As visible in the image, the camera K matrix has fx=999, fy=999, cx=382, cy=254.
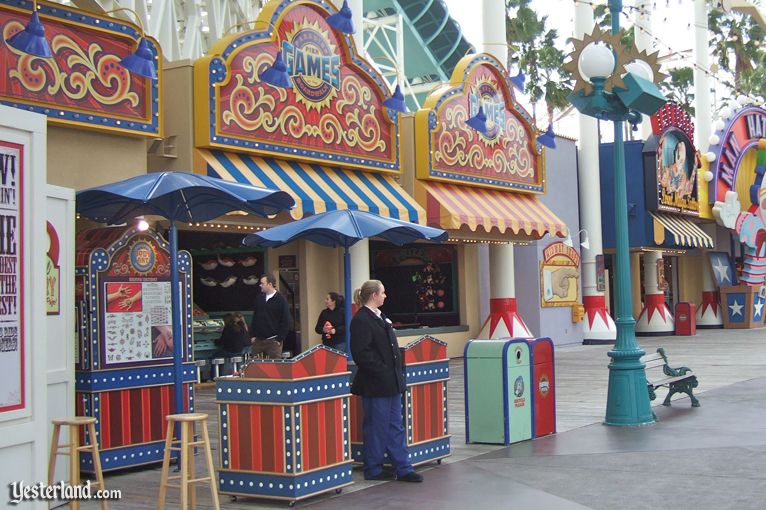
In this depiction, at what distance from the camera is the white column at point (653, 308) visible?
3031cm

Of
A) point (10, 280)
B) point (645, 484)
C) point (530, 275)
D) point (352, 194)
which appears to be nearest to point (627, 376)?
point (645, 484)

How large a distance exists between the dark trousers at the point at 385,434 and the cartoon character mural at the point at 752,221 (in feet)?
83.0

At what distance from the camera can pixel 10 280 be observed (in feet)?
16.8

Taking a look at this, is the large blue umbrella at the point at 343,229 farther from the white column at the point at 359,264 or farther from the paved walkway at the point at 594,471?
the white column at the point at 359,264

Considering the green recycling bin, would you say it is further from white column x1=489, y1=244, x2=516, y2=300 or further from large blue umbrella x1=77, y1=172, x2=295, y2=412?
white column x1=489, y1=244, x2=516, y2=300

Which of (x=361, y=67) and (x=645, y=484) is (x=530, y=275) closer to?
(x=361, y=67)

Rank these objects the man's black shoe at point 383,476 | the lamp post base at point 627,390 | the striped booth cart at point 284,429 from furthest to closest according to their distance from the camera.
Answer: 1. the lamp post base at point 627,390
2. the man's black shoe at point 383,476
3. the striped booth cart at point 284,429

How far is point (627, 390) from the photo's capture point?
11523mm

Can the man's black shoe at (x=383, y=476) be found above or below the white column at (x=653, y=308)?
below

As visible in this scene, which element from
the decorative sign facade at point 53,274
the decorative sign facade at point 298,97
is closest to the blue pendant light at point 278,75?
the decorative sign facade at point 298,97

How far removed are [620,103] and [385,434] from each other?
5.26 metres

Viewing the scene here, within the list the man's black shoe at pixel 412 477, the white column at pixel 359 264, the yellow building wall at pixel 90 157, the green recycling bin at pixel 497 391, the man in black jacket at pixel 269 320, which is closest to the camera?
the man's black shoe at pixel 412 477

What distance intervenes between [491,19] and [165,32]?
26.2 ft

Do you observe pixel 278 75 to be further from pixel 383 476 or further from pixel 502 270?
pixel 502 270
